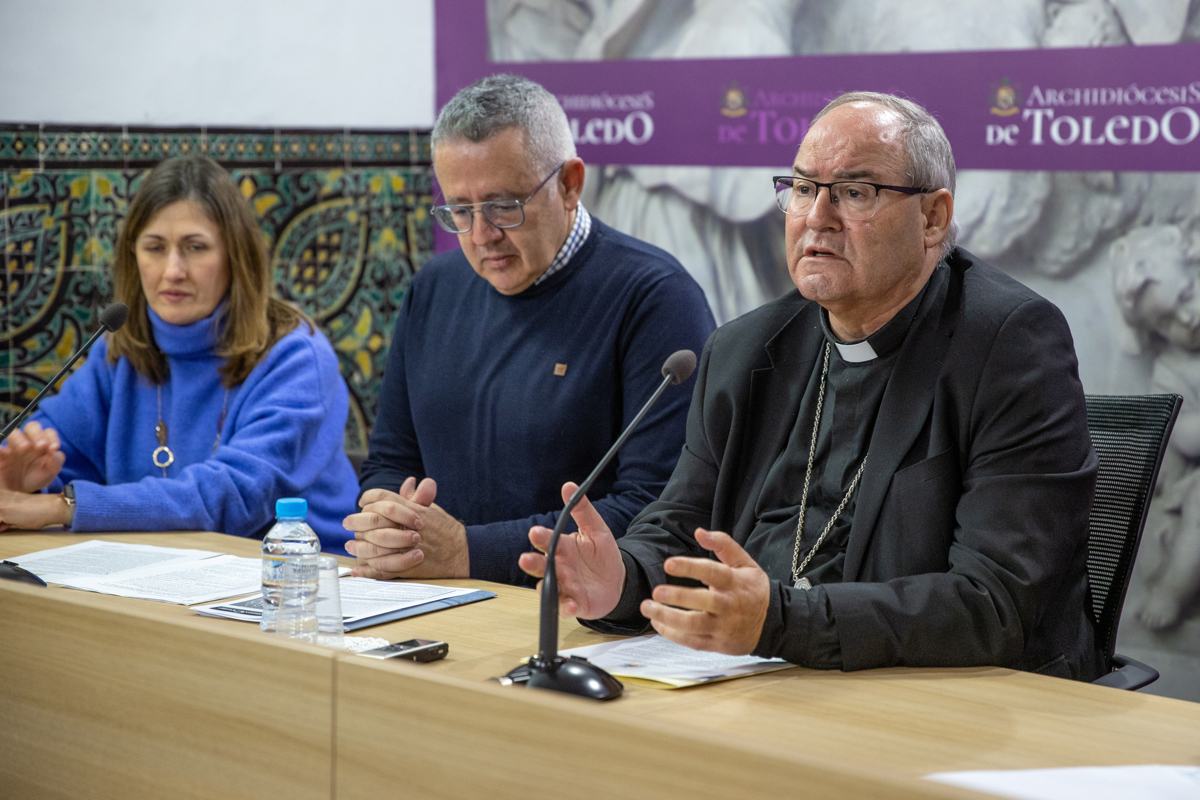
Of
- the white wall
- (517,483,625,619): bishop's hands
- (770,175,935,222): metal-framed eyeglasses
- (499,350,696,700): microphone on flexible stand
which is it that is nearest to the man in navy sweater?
(517,483,625,619): bishop's hands

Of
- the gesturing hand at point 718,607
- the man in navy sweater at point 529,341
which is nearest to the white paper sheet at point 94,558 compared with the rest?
the man in navy sweater at point 529,341

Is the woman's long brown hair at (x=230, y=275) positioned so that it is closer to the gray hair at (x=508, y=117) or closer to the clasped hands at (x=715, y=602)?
the gray hair at (x=508, y=117)

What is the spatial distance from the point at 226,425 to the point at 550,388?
0.76 meters

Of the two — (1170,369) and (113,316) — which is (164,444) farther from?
(1170,369)

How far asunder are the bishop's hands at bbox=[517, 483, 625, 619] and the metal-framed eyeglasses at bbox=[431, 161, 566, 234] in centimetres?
99

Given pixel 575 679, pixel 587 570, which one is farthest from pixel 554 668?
pixel 587 570

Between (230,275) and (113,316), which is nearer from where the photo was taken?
(113,316)

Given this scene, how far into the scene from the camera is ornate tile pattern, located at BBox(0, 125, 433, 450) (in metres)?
3.94

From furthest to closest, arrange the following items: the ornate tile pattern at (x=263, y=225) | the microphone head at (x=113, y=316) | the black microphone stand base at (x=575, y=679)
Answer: the ornate tile pattern at (x=263, y=225), the microphone head at (x=113, y=316), the black microphone stand base at (x=575, y=679)

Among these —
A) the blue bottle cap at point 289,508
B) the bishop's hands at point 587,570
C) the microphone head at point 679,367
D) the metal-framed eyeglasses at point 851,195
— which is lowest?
the bishop's hands at point 587,570

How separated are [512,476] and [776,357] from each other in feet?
2.54

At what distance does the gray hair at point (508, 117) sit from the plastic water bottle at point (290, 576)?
980 mm

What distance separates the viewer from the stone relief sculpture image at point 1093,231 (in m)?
3.38

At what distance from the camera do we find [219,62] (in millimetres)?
4402
